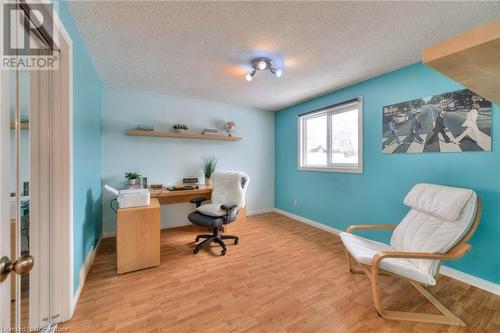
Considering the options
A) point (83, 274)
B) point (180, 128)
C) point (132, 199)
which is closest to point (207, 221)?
point (132, 199)

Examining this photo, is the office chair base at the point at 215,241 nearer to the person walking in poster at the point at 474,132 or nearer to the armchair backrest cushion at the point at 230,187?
the armchair backrest cushion at the point at 230,187

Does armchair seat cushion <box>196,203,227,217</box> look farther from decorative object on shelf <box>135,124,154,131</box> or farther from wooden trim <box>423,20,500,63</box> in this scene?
wooden trim <box>423,20,500,63</box>

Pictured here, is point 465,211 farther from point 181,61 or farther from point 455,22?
point 181,61

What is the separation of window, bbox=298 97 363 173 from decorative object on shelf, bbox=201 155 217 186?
5.72 ft

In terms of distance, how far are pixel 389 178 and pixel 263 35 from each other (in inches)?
90.0

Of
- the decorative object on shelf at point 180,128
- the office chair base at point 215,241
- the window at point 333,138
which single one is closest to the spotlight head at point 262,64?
the window at point 333,138

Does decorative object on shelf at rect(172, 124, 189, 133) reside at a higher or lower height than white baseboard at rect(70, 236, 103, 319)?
higher

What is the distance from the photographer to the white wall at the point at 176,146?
10.1ft

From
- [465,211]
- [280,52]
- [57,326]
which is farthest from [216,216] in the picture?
[465,211]

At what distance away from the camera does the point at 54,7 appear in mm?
1198

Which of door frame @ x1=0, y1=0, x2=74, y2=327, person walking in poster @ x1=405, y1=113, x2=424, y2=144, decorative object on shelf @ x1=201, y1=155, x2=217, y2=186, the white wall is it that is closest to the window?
person walking in poster @ x1=405, y1=113, x2=424, y2=144

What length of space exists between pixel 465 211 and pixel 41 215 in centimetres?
317

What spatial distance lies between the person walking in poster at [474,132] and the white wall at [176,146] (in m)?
3.11

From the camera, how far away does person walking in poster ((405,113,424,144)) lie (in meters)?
2.25
